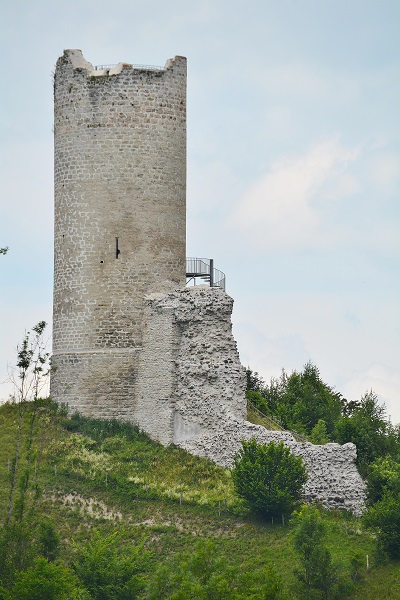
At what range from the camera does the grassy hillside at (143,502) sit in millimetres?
45500

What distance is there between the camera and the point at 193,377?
51.6 meters

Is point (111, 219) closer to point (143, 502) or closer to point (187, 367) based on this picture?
point (187, 367)

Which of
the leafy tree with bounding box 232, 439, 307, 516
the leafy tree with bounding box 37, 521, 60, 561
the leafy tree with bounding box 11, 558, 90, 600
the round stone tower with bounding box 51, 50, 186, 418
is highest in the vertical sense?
the round stone tower with bounding box 51, 50, 186, 418

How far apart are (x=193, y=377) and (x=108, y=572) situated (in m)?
9.17

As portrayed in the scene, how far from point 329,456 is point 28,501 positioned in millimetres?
7988

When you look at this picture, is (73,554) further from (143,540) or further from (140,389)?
(140,389)

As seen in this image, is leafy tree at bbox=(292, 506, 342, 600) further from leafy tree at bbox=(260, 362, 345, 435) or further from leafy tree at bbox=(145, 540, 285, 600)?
leafy tree at bbox=(260, 362, 345, 435)

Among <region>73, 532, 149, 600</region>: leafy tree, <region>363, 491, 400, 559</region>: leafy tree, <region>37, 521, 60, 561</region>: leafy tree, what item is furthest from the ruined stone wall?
<region>37, 521, 60, 561</region>: leafy tree

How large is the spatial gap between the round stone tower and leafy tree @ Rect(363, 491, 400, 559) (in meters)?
9.60

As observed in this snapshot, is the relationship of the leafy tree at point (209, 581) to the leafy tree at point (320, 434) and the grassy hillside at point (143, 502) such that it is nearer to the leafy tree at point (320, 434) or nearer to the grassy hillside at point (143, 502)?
Result: the grassy hillside at point (143, 502)

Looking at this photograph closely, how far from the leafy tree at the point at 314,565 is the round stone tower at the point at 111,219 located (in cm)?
1017

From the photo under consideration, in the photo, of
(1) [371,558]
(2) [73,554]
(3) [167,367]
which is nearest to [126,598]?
(2) [73,554]

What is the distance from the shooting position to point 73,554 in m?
45.9

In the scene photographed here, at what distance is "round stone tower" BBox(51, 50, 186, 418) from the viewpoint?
174ft
